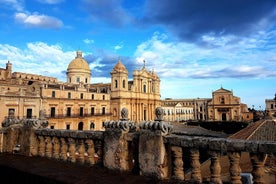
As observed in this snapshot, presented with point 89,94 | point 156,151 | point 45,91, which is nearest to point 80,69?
point 89,94

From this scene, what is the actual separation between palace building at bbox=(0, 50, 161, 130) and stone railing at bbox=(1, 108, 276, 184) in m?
18.7

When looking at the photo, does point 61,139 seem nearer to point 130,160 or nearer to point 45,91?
point 130,160

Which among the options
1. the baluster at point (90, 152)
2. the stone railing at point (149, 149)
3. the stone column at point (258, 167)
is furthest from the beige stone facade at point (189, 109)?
the stone column at point (258, 167)

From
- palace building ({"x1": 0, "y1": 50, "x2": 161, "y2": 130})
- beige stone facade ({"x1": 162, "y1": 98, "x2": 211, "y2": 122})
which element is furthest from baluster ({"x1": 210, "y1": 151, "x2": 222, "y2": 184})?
beige stone facade ({"x1": 162, "y1": 98, "x2": 211, "y2": 122})

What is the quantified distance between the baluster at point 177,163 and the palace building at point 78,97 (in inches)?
857

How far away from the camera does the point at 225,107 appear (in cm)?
7588

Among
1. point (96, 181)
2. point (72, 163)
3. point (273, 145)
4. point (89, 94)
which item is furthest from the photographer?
point (89, 94)

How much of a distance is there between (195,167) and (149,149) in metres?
0.95

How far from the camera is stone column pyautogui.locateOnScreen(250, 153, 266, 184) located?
3570mm

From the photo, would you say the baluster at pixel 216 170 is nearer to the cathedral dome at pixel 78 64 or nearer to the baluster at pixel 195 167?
the baluster at pixel 195 167

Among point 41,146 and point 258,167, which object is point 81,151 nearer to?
point 41,146

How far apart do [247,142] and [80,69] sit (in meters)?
52.0

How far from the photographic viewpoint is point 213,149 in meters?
4.07

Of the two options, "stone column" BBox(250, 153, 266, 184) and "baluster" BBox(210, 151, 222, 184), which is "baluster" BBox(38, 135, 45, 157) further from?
"stone column" BBox(250, 153, 266, 184)
